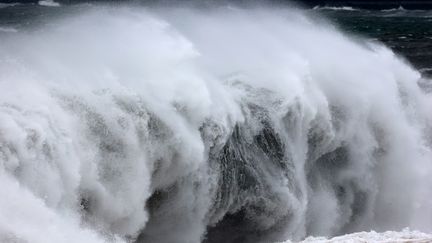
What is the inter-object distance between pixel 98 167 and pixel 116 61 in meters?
2.99

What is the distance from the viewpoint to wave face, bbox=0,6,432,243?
26.9 ft

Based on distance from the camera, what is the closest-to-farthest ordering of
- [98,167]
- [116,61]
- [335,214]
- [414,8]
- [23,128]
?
[23,128] < [98,167] < [116,61] < [335,214] < [414,8]

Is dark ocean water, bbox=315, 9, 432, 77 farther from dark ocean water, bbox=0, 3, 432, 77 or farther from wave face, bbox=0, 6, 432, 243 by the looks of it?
wave face, bbox=0, 6, 432, 243

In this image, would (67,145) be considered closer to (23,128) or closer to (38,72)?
(23,128)

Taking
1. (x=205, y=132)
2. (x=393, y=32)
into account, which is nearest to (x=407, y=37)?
(x=393, y=32)

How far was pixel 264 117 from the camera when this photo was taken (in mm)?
12305

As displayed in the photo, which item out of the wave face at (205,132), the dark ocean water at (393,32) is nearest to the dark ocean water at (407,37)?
the dark ocean water at (393,32)

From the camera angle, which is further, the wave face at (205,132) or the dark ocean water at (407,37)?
the dark ocean water at (407,37)

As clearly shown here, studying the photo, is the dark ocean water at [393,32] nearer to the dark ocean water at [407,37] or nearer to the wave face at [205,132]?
the dark ocean water at [407,37]

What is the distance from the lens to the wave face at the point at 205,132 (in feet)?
26.9

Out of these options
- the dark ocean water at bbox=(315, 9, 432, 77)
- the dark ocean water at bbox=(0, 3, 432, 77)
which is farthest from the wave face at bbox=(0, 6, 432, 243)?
the dark ocean water at bbox=(315, 9, 432, 77)

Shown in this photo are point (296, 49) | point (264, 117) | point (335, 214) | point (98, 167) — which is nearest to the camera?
point (98, 167)

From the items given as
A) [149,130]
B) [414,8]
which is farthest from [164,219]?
[414,8]

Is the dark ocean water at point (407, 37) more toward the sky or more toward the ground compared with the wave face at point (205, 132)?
more toward the ground
